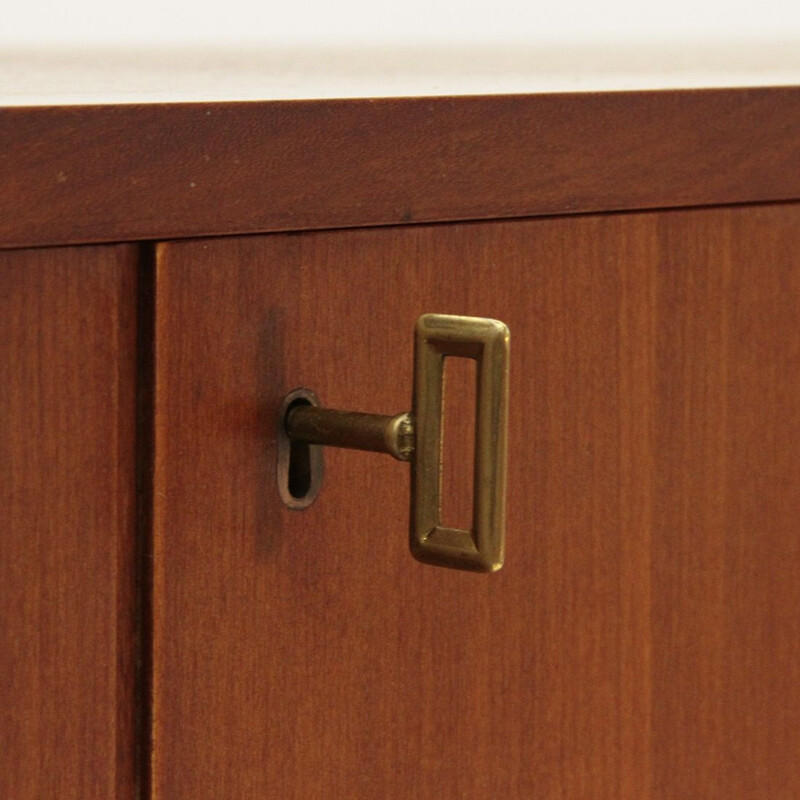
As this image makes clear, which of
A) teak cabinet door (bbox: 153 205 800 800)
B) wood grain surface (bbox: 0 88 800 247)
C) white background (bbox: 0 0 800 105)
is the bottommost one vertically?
teak cabinet door (bbox: 153 205 800 800)

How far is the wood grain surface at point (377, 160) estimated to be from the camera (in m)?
0.30

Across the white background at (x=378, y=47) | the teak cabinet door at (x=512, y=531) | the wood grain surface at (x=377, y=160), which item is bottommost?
the teak cabinet door at (x=512, y=531)

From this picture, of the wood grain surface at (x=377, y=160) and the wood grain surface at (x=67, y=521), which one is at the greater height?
the wood grain surface at (x=377, y=160)

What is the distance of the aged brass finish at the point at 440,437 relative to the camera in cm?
32

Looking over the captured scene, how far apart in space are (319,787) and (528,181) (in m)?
0.15

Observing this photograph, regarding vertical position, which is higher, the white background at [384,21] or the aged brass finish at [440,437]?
the white background at [384,21]

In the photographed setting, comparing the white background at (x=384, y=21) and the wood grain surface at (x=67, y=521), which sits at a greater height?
the white background at (x=384, y=21)

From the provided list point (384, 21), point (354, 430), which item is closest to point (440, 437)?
point (354, 430)

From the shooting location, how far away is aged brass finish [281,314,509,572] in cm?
32

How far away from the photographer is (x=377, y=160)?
35 centimetres

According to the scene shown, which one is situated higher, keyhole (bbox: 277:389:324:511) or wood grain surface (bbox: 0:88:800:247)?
wood grain surface (bbox: 0:88:800:247)

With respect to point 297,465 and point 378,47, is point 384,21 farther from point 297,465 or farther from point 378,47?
point 297,465

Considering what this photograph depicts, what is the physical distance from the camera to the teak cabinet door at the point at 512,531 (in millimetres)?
337

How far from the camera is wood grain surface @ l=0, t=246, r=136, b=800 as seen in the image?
31cm
